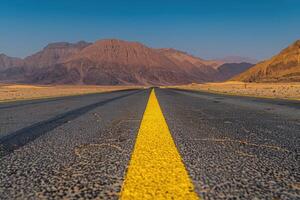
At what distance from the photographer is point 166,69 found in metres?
199

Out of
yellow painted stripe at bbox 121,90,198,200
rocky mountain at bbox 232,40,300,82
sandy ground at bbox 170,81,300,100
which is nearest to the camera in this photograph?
yellow painted stripe at bbox 121,90,198,200

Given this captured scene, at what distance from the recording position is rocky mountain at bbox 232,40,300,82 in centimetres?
10638

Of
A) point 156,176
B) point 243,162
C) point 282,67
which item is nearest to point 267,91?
point 243,162

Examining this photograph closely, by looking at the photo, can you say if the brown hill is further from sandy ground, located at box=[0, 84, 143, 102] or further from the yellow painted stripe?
the yellow painted stripe

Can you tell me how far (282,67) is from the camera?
117m

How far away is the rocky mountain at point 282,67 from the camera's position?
10638cm

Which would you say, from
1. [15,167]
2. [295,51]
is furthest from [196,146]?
[295,51]

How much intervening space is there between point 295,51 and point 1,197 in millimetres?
132074

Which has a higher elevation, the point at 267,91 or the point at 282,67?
the point at 282,67

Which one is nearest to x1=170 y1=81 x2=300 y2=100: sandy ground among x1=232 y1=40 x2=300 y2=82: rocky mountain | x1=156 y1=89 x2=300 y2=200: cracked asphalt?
x1=156 y1=89 x2=300 y2=200: cracked asphalt

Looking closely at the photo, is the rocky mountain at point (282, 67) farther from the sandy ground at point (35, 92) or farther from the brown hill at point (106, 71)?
the sandy ground at point (35, 92)

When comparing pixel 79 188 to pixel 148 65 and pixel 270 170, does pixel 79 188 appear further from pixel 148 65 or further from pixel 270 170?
pixel 148 65

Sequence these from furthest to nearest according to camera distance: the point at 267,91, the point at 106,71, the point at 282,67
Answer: the point at 106,71 → the point at 282,67 → the point at 267,91

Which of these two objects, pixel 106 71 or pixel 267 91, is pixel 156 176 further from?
pixel 106 71
